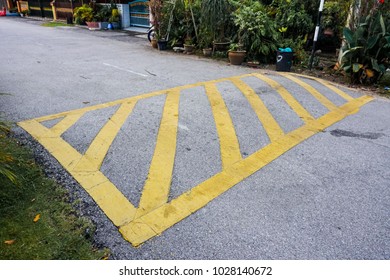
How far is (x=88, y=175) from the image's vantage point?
2.91 metres

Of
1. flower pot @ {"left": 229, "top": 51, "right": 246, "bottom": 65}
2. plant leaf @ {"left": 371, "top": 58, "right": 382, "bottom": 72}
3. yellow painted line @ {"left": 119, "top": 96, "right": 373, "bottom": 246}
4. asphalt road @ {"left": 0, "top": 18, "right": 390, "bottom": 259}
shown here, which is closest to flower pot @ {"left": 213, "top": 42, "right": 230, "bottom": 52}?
flower pot @ {"left": 229, "top": 51, "right": 246, "bottom": 65}

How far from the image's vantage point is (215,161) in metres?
3.28

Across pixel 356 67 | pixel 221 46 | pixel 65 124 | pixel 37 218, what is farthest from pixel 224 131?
pixel 221 46

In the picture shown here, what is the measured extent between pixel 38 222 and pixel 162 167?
1.31 meters

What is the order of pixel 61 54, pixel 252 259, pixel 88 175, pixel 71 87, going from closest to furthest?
1. pixel 252 259
2. pixel 88 175
3. pixel 71 87
4. pixel 61 54

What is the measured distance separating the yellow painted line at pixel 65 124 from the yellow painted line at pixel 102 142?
50cm

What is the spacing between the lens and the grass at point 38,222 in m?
2.00

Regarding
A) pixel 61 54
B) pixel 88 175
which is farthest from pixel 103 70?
pixel 88 175

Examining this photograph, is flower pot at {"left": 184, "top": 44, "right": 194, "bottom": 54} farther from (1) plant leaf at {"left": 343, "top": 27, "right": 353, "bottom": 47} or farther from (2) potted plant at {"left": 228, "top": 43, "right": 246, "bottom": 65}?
(1) plant leaf at {"left": 343, "top": 27, "right": 353, "bottom": 47}

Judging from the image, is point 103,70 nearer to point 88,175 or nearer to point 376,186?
point 88,175

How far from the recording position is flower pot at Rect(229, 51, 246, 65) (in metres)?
8.45

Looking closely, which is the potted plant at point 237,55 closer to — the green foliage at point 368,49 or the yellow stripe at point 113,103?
the yellow stripe at point 113,103

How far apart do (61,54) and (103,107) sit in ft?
19.5

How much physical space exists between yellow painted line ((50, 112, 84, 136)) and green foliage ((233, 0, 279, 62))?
19.6 feet
